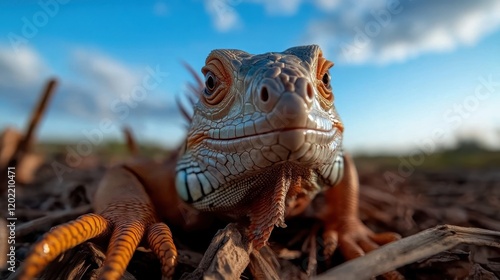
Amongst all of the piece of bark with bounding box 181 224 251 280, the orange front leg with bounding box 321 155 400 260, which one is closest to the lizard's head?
the piece of bark with bounding box 181 224 251 280

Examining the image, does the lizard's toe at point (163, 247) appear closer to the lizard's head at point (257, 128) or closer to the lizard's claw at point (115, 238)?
the lizard's claw at point (115, 238)

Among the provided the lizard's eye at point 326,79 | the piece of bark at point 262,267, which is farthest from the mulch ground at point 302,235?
the lizard's eye at point 326,79

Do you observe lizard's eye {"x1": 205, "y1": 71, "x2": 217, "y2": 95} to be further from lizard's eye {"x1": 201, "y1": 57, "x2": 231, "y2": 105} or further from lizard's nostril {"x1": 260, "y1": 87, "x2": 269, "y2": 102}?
lizard's nostril {"x1": 260, "y1": 87, "x2": 269, "y2": 102}

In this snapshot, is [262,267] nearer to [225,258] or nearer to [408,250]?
[225,258]

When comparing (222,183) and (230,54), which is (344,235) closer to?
(222,183)

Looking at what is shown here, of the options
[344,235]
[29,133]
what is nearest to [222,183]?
[344,235]

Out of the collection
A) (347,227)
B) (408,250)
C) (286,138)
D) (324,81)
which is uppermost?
(324,81)

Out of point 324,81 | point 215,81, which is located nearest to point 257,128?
point 215,81

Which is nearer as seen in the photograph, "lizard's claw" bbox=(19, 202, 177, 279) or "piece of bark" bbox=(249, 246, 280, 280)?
"lizard's claw" bbox=(19, 202, 177, 279)
